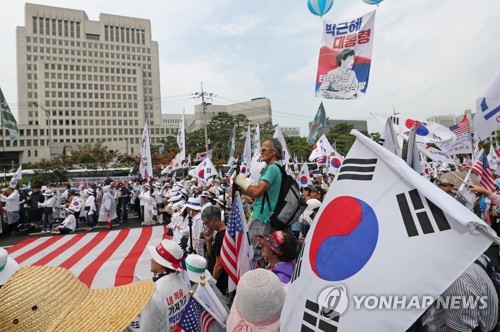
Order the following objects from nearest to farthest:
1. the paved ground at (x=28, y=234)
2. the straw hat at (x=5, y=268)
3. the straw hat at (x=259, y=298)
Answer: the straw hat at (x=259, y=298) < the straw hat at (x=5, y=268) < the paved ground at (x=28, y=234)

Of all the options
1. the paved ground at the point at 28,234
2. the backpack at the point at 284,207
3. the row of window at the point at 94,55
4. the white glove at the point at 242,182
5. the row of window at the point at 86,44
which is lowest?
the paved ground at the point at 28,234

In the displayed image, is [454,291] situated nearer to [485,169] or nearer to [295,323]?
[295,323]

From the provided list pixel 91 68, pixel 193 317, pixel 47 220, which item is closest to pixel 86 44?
pixel 91 68

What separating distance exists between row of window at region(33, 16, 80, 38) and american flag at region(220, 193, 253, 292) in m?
113

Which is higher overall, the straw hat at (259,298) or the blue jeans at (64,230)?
the straw hat at (259,298)

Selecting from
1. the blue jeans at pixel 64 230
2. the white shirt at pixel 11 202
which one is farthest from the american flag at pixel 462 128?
the white shirt at pixel 11 202

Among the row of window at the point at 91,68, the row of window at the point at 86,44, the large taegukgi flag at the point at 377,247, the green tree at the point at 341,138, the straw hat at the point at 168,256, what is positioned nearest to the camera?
the large taegukgi flag at the point at 377,247

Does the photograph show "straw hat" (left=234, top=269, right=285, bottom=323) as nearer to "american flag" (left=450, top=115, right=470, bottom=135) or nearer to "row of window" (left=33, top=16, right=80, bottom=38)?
"american flag" (left=450, top=115, right=470, bottom=135)

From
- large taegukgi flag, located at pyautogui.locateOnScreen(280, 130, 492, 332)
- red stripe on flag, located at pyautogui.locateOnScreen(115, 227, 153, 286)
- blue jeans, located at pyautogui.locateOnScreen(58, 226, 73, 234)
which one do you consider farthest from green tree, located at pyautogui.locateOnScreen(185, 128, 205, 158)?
large taegukgi flag, located at pyautogui.locateOnScreen(280, 130, 492, 332)

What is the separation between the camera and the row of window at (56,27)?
311ft

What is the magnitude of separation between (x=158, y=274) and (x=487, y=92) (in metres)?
4.18

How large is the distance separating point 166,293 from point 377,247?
2.09 m

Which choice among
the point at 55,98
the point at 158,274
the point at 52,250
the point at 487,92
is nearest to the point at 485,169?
the point at 487,92

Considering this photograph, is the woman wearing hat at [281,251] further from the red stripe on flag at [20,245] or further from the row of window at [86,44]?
the row of window at [86,44]
